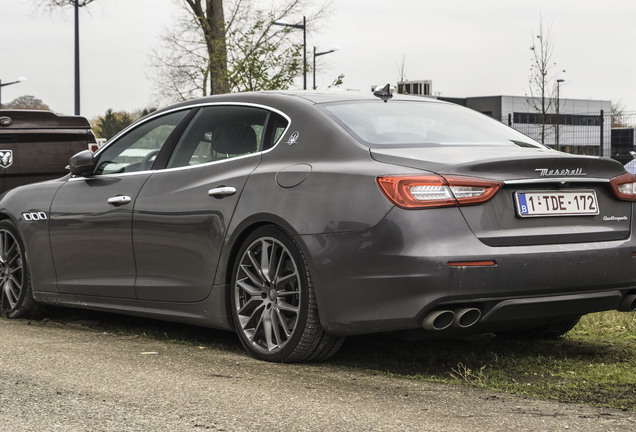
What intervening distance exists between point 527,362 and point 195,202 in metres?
2.09

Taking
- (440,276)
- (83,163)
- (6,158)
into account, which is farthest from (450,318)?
(6,158)

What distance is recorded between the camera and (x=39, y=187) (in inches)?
295

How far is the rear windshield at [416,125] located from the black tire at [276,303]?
2.43 ft

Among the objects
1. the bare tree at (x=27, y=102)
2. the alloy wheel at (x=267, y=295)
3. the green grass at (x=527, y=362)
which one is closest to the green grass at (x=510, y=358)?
the green grass at (x=527, y=362)

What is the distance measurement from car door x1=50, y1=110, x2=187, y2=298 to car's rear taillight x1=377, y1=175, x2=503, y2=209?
2.18 m

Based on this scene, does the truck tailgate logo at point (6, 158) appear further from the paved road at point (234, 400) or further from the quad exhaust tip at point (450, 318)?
the quad exhaust tip at point (450, 318)

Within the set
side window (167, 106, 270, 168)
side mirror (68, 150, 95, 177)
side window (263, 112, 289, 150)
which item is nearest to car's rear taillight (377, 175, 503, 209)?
side window (263, 112, 289, 150)

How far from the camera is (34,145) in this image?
11195 millimetres

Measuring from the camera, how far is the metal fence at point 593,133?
2661 centimetres

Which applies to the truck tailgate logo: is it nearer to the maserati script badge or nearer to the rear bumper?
the rear bumper

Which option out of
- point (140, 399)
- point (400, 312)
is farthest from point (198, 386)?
point (400, 312)

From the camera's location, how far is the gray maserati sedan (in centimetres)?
485

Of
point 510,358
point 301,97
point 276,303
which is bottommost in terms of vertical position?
point 510,358

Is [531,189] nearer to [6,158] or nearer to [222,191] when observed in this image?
[222,191]
